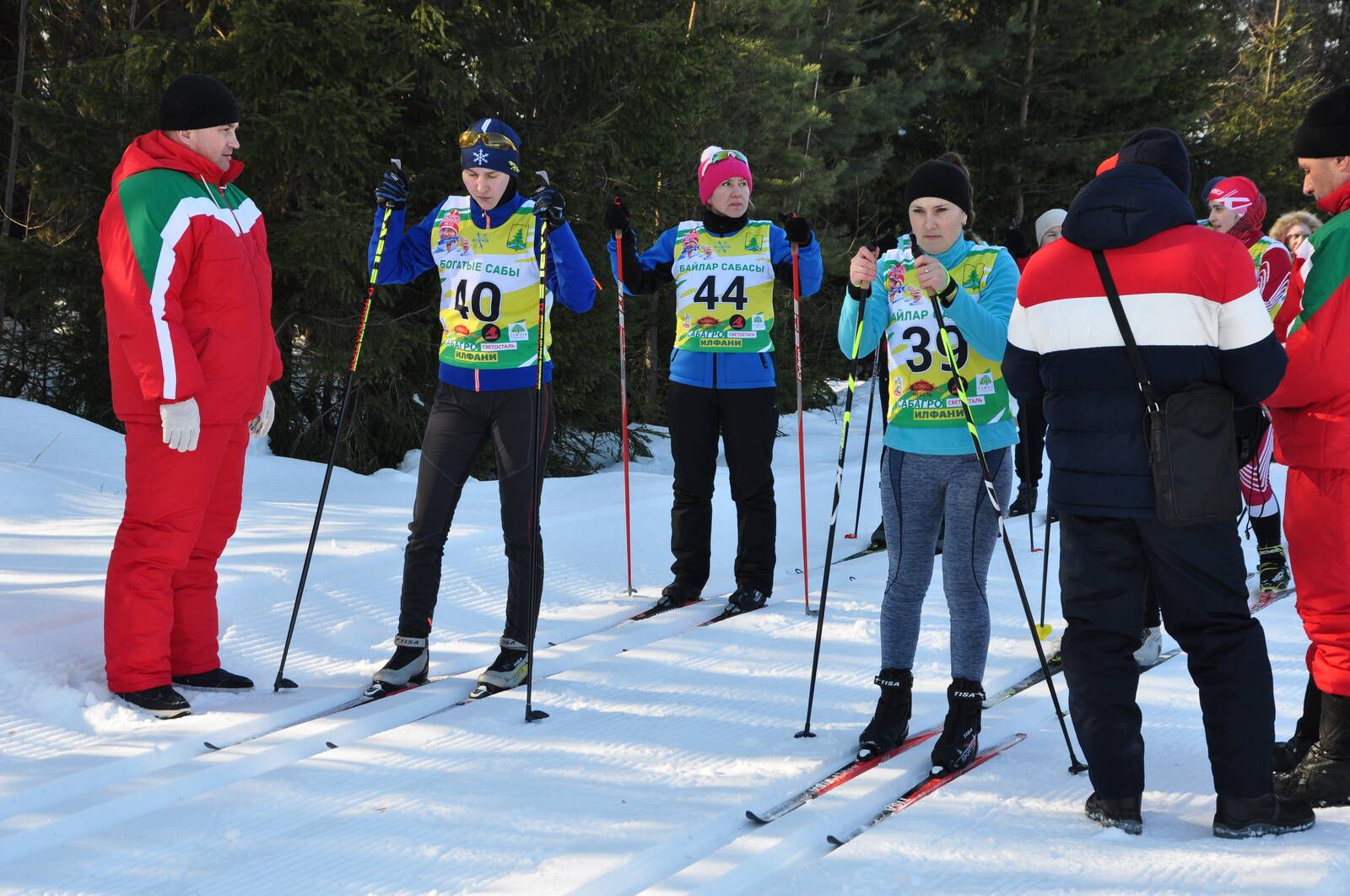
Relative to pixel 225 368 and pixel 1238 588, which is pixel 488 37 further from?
pixel 1238 588

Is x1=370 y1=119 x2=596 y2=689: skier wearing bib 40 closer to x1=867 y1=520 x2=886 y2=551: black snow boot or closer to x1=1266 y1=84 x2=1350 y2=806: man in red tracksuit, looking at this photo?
x1=1266 y1=84 x2=1350 y2=806: man in red tracksuit

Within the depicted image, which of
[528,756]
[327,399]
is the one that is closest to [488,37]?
[327,399]

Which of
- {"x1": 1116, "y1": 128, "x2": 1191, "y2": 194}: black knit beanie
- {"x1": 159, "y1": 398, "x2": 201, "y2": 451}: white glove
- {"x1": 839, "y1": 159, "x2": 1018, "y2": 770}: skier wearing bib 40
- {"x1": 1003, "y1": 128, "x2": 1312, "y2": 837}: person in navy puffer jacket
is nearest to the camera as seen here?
{"x1": 1003, "y1": 128, "x2": 1312, "y2": 837}: person in navy puffer jacket

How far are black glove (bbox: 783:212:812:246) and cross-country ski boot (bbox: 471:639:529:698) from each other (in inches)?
85.9

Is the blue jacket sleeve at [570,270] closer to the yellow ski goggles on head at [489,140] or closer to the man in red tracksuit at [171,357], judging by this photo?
the yellow ski goggles on head at [489,140]

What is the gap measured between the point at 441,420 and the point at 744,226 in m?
1.89

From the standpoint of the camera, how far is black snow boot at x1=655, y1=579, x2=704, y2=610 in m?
5.31

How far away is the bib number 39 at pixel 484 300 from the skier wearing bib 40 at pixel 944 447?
137 centimetres

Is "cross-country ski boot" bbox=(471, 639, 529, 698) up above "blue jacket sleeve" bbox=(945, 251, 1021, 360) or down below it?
below

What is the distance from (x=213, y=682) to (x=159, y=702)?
0.28 meters

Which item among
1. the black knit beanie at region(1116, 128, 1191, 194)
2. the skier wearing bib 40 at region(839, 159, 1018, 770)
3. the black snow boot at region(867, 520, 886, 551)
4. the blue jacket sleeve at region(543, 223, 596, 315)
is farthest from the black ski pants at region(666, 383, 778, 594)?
the black knit beanie at region(1116, 128, 1191, 194)

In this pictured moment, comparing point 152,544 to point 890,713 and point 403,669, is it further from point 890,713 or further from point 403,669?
point 890,713

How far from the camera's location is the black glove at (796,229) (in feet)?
16.5

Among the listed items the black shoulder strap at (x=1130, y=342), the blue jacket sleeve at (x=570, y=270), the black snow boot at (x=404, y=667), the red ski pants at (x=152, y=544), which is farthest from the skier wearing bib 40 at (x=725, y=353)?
the black shoulder strap at (x=1130, y=342)
